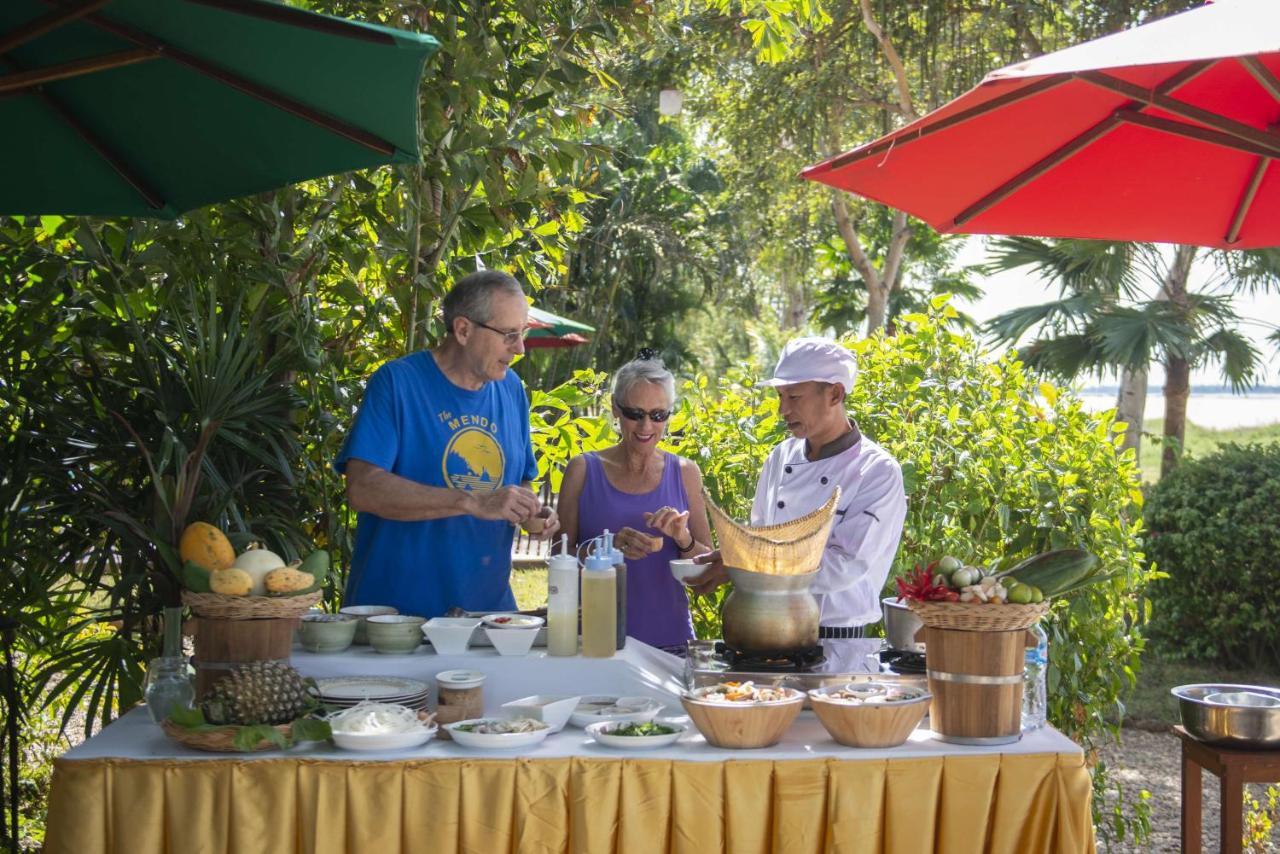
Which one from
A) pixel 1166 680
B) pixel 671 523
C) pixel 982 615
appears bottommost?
pixel 1166 680

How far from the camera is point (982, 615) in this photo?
2807mm

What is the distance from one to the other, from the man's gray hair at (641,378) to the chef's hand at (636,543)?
44 cm

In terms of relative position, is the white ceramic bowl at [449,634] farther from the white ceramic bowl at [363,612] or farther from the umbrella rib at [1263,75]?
the umbrella rib at [1263,75]

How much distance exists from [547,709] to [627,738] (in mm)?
231

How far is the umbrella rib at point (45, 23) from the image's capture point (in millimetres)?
2641

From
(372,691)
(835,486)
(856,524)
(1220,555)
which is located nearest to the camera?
(372,691)

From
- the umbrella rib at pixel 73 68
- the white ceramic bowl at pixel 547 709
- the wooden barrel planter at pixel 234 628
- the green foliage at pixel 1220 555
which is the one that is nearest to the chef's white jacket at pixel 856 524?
the white ceramic bowl at pixel 547 709

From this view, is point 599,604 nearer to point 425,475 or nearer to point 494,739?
point 494,739

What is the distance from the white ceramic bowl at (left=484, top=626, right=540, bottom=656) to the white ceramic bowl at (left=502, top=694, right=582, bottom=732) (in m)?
0.21

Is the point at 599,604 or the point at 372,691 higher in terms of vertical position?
the point at 599,604

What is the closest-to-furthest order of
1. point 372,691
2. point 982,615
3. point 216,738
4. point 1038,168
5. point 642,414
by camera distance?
point 216,738, point 982,615, point 372,691, point 1038,168, point 642,414

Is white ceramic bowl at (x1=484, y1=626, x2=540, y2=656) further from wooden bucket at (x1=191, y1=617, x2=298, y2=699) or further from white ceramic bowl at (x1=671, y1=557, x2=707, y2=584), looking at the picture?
wooden bucket at (x1=191, y1=617, x2=298, y2=699)

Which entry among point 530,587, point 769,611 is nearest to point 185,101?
point 769,611

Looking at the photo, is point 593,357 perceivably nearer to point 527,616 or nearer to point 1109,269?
point 1109,269
